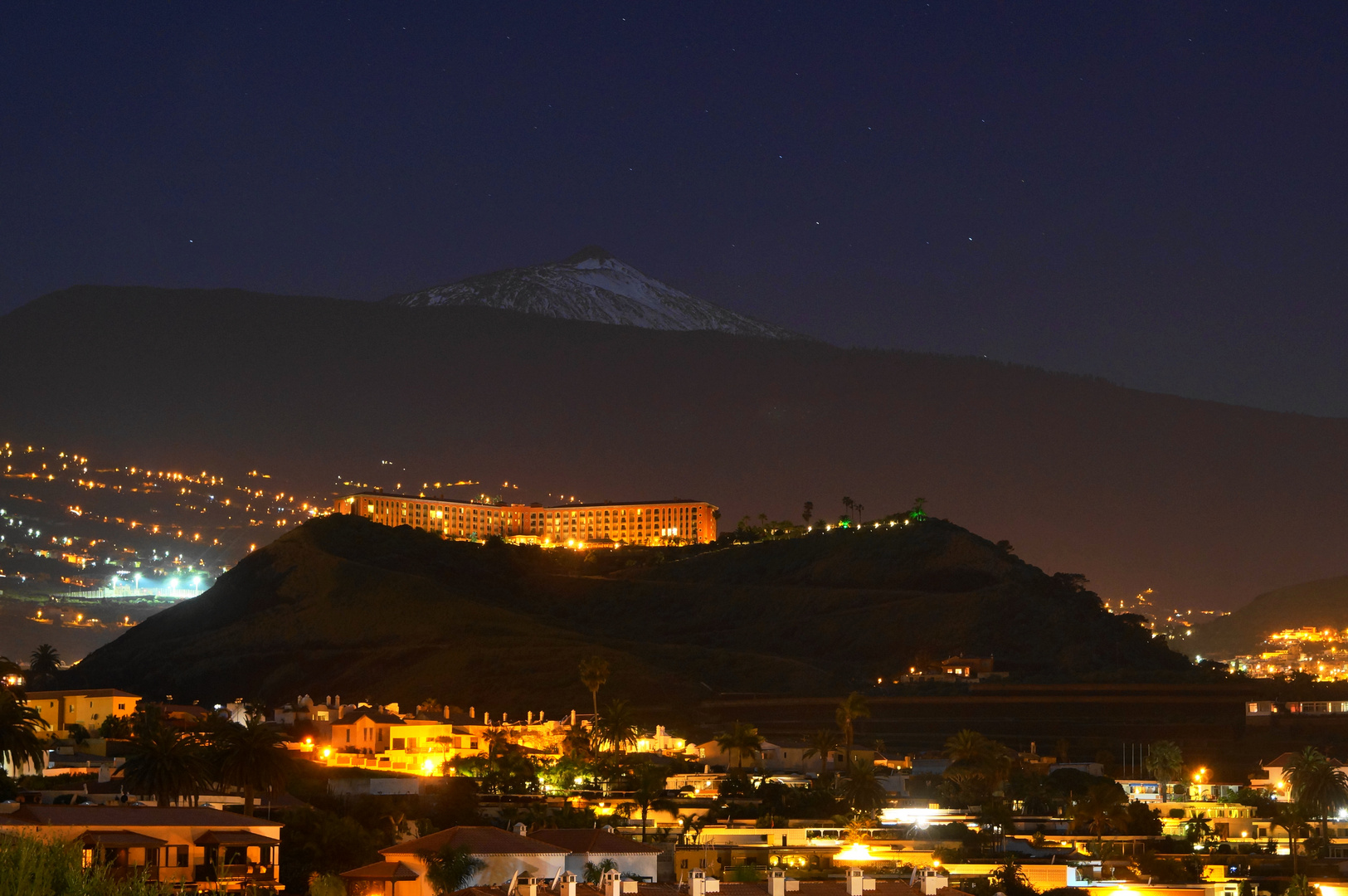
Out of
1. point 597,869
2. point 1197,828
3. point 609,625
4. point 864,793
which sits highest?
point 609,625

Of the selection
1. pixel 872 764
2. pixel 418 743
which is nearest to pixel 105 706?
pixel 418 743

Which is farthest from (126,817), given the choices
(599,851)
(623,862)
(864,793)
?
(864,793)

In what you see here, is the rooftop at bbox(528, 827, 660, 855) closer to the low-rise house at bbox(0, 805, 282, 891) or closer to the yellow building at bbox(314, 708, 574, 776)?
the low-rise house at bbox(0, 805, 282, 891)

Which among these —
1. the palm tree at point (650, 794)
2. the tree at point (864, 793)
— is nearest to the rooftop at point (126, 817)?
the palm tree at point (650, 794)

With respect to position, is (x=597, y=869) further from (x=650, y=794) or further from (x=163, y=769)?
(x=650, y=794)

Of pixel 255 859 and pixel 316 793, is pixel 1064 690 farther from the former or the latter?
pixel 255 859
